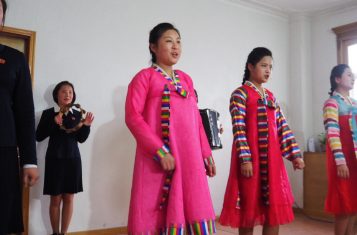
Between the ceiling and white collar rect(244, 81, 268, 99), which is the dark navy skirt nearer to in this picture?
white collar rect(244, 81, 268, 99)

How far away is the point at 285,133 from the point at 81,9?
2.32 metres

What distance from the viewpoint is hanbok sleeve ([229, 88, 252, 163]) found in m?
1.86

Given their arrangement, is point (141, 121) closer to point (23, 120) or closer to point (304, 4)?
point (23, 120)

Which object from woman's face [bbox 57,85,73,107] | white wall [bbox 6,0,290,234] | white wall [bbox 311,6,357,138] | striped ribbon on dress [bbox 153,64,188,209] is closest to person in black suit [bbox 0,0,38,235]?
striped ribbon on dress [bbox 153,64,188,209]

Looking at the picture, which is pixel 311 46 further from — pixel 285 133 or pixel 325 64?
pixel 285 133

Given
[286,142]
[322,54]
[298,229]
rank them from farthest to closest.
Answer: [322,54]
[298,229]
[286,142]

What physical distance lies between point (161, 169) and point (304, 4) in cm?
399

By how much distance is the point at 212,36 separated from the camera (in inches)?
163

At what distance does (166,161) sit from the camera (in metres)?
1.38

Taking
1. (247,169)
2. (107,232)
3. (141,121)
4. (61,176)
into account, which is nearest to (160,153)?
(141,121)

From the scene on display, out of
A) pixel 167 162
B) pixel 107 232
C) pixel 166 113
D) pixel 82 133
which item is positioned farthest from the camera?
pixel 107 232

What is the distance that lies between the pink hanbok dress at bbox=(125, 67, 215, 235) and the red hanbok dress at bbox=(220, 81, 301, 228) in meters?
0.42

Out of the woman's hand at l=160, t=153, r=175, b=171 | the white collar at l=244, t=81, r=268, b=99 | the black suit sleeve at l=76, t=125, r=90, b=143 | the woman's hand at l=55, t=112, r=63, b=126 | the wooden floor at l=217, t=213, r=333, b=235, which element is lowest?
the wooden floor at l=217, t=213, r=333, b=235

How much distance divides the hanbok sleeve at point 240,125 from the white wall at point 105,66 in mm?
1677
